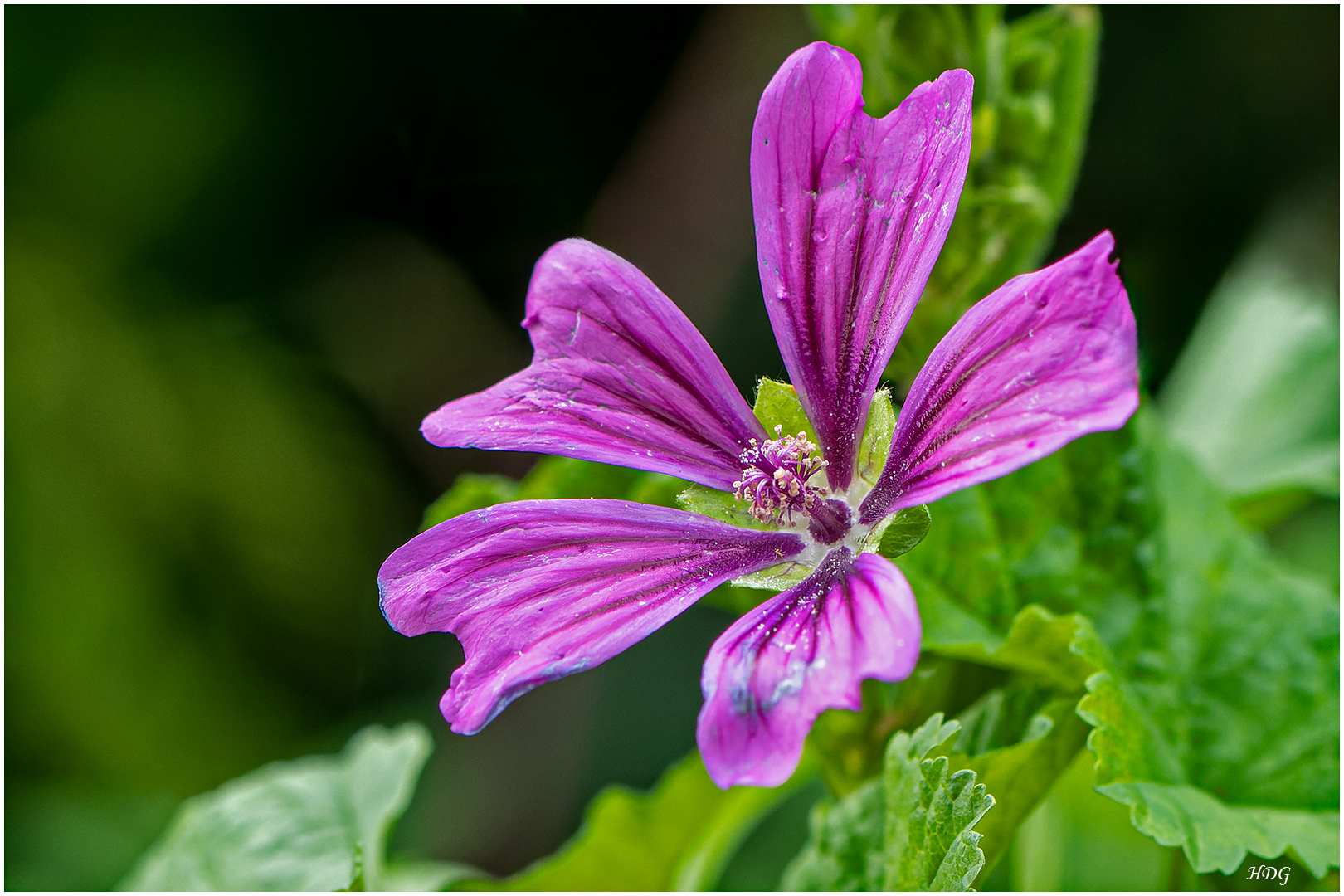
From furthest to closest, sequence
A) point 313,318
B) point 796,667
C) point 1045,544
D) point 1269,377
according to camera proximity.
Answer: point 313,318
point 1269,377
point 1045,544
point 796,667

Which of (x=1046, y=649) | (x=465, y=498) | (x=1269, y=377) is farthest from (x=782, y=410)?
(x=1269, y=377)

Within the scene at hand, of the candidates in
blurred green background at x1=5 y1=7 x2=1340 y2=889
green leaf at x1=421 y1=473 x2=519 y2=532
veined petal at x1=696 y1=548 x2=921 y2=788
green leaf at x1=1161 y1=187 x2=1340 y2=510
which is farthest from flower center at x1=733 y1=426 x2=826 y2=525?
blurred green background at x1=5 y1=7 x2=1340 y2=889

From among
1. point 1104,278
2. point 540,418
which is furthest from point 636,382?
point 1104,278

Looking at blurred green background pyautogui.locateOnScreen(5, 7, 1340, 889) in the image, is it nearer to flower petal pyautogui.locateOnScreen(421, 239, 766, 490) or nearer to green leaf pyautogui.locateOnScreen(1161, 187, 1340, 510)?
green leaf pyautogui.locateOnScreen(1161, 187, 1340, 510)

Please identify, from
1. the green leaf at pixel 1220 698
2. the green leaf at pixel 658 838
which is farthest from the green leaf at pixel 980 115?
the green leaf at pixel 658 838

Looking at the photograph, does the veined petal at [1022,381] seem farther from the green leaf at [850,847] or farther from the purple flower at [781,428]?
the green leaf at [850,847]

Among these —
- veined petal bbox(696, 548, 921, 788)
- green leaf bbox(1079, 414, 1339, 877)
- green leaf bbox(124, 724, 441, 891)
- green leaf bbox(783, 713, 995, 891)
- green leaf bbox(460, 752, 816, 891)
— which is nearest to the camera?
veined petal bbox(696, 548, 921, 788)

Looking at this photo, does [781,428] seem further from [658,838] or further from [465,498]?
[658,838]
